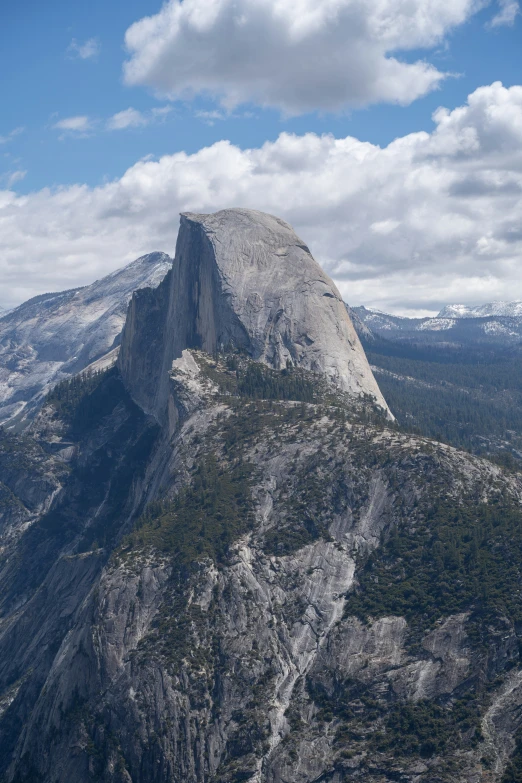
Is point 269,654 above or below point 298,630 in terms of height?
below

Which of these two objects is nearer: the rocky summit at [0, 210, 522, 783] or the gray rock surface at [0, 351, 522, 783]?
the rocky summit at [0, 210, 522, 783]

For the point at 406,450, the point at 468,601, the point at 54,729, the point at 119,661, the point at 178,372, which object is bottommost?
the point at 54,729

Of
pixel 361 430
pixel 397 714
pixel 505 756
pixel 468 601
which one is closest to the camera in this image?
pixel 505 756

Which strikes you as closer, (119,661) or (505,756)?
(505,756)

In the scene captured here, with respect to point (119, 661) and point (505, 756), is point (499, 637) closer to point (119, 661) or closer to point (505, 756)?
point (505, 756)

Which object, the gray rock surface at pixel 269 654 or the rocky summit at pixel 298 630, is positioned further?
the gray rock surface at pixel 269 654

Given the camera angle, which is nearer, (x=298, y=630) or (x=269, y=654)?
(x=269, y=654)

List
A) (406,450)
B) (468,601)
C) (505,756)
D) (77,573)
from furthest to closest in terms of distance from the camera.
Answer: (77,573), (406,450), (468,601), (505,756)

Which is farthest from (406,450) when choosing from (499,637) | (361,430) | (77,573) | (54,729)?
(77,573)

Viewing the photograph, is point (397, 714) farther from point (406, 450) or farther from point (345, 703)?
point (406, 450)

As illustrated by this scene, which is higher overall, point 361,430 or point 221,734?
point 361,430
